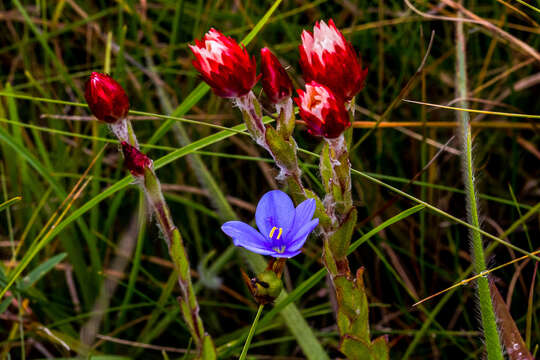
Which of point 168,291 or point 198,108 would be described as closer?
point 168,291

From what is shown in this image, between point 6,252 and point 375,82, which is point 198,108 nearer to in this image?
point 375,82

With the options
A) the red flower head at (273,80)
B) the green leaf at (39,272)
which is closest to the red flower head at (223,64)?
the red flower head at (273,80)

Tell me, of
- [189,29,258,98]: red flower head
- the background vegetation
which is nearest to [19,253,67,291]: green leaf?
the background vegetation

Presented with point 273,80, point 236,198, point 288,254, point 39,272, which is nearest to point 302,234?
point 288,254

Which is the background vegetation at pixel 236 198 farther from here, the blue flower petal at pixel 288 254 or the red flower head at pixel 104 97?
the blue flower petal at pixel 288 254

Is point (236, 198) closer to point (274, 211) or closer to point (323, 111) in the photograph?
point (274, 211)

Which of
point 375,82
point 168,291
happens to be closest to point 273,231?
point 168,291
